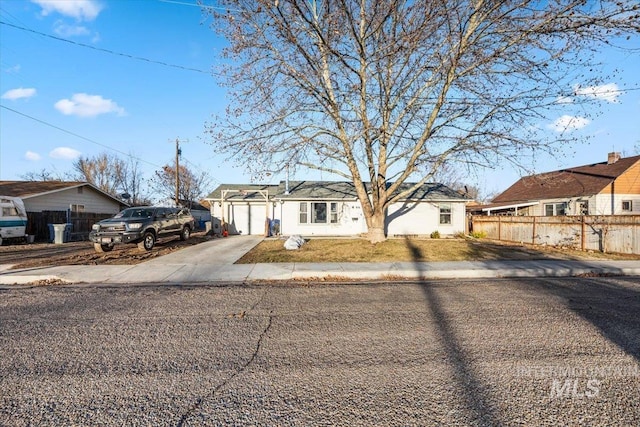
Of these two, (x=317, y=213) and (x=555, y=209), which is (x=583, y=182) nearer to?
(x=555, y=209)

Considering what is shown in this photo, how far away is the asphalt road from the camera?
2.48 m

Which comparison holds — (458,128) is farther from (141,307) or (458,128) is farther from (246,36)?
(141,307)

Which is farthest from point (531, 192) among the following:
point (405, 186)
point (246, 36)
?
point (246, 36)

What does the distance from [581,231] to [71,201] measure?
3000 cm

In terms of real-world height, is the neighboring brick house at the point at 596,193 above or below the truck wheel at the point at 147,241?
above

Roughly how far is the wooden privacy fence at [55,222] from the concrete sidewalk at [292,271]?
12.4 metres

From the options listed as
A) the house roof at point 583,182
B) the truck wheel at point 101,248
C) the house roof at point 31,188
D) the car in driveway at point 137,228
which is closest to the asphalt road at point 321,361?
the car in driveway at point 137,228

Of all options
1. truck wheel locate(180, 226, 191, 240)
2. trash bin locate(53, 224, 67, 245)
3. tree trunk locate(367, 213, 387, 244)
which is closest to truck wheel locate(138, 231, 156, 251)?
truck wheel locate(180, 226, 191, 240)

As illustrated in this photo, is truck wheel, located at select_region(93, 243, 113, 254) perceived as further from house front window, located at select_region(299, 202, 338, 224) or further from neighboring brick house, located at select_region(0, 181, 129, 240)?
house front window, located at select_region(299, 202, 338, 224)

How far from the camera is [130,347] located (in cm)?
375

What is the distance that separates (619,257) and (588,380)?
12.6 m

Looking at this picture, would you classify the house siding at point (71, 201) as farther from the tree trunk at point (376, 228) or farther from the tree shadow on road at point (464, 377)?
the tree shadow on road at point (464, 377)

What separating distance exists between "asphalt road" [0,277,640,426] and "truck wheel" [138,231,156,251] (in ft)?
22.1

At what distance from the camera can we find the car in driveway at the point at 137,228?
1180cm
